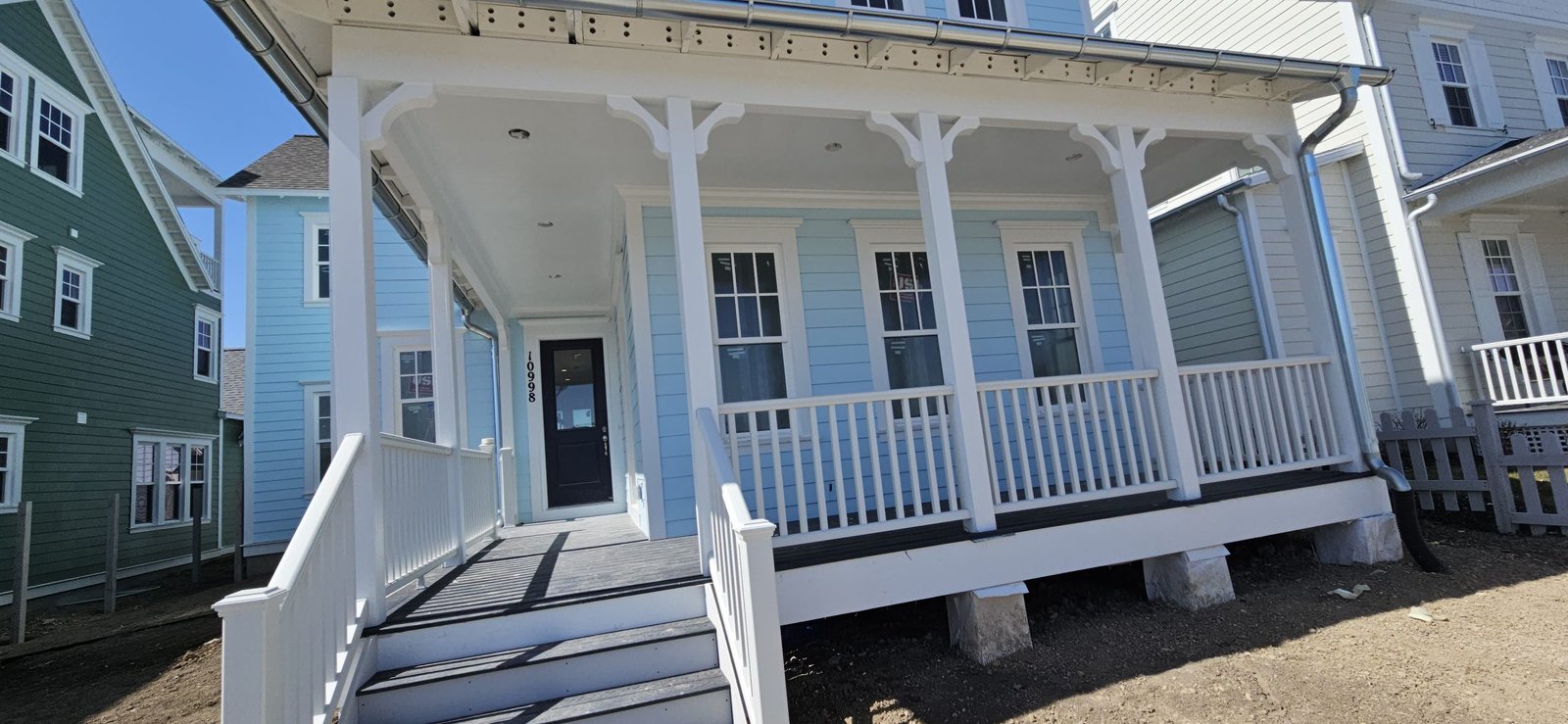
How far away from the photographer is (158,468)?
11281 millimetres

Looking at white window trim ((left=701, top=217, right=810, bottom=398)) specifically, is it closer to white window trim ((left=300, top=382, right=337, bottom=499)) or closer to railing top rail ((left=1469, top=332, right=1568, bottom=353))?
railing top rail ((left=1469, top=332, right=1568, bottom=353))

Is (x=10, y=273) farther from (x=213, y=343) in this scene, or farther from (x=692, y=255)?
(x=692, y=255)

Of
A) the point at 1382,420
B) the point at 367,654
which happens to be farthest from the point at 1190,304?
the point at 367,654

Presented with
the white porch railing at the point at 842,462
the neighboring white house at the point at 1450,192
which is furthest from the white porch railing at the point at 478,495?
the neighboring white house at the point at 1450,192

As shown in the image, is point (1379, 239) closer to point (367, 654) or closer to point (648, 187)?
point (648, 187)

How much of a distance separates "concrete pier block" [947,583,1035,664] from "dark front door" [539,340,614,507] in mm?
5551

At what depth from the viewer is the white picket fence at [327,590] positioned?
1.96 metres

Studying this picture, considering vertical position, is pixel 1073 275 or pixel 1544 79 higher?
pixel 1544 79

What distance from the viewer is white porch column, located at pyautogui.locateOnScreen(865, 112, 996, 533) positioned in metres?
3.96

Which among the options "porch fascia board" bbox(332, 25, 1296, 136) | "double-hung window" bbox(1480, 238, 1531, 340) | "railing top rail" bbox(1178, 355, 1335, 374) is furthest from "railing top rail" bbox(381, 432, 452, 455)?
"double-hung window" bbox(1480, 238, 1531, 340)

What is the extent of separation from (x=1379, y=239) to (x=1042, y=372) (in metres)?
5.36

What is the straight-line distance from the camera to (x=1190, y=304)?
9.01m

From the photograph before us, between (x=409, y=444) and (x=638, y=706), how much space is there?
1.98m

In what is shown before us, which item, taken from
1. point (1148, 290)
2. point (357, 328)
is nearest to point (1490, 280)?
point (1148, 290)
